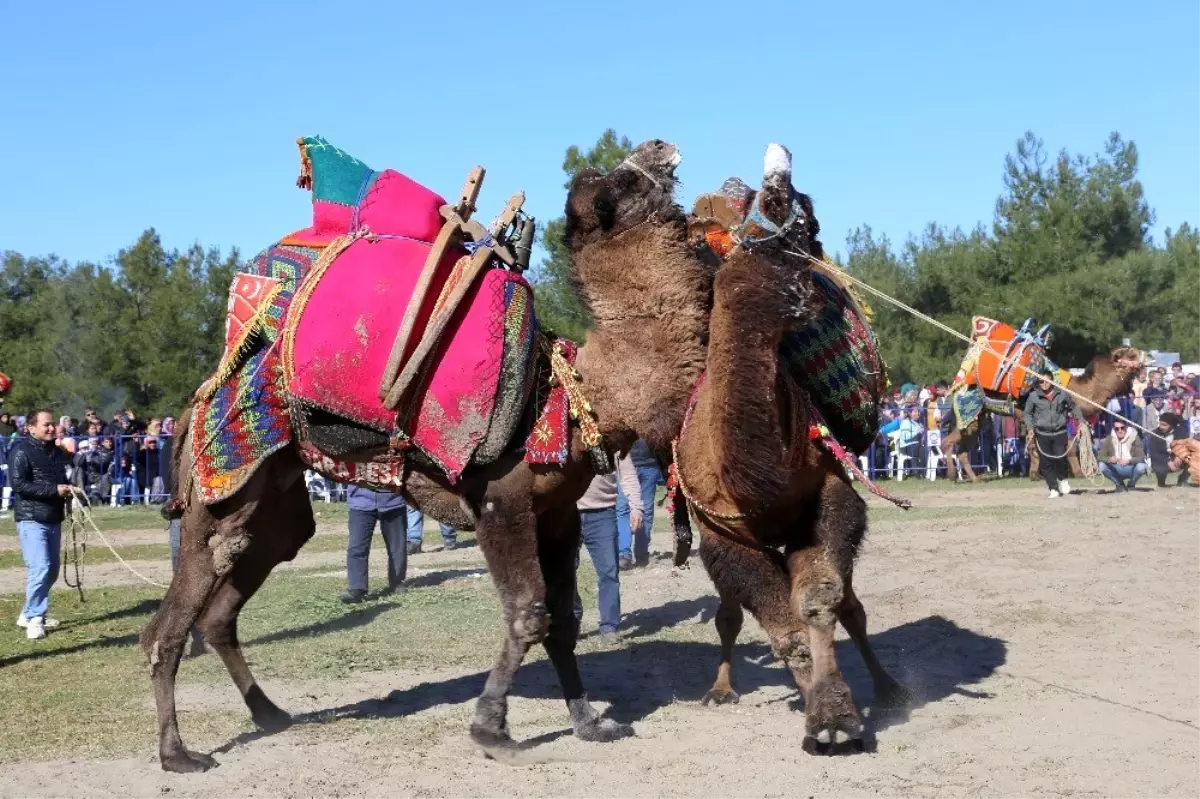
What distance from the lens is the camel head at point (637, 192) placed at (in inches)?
237

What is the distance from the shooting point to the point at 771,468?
577 centimetres

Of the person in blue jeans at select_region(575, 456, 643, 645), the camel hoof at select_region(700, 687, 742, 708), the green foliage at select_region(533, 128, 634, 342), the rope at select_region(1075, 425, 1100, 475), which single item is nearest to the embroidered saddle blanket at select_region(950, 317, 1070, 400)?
the rope at select_region(1075, 425, 1100, 475)

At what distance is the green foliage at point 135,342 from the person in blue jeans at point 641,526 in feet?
83.2

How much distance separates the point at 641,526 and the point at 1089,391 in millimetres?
11789

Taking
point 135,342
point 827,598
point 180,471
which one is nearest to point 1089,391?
point 827,598

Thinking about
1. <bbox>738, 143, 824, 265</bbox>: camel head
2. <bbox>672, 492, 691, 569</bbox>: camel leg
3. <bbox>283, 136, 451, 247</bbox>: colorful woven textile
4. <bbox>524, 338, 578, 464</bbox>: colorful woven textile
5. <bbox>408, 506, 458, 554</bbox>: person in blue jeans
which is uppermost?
<bbox>283, 136, 451, 247</bbox>: colorful woven textile

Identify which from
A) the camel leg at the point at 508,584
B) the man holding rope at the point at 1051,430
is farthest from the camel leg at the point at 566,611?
the man holding rope at the point at 1051,430

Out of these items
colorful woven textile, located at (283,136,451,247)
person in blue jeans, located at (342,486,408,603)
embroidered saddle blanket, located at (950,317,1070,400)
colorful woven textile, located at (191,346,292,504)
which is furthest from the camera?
embroidered saddle blanket, located at (950,317,1070,400)

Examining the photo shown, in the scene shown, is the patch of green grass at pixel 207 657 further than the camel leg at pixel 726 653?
No

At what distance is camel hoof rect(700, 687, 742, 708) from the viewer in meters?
7.49

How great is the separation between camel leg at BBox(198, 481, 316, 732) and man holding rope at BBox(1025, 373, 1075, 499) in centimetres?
1480

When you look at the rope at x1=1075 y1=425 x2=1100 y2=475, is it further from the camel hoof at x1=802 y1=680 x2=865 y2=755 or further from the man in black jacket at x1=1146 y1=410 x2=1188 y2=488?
the camel hoof at x1=802 y1=680 x2=865 y2=755

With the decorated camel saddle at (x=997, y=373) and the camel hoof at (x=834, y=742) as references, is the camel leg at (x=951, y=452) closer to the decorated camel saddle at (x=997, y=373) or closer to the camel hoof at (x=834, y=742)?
the decorated camel saddle at (x=997, y=373)

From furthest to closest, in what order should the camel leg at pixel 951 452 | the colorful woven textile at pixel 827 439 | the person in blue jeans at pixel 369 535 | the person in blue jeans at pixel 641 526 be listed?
the camel leg at pixel 951 452 → the person in blue jeans at pixel 641 526 → the person in blue jeans at pixel 369 535 → the colorful woven textile at pixel 827 439
